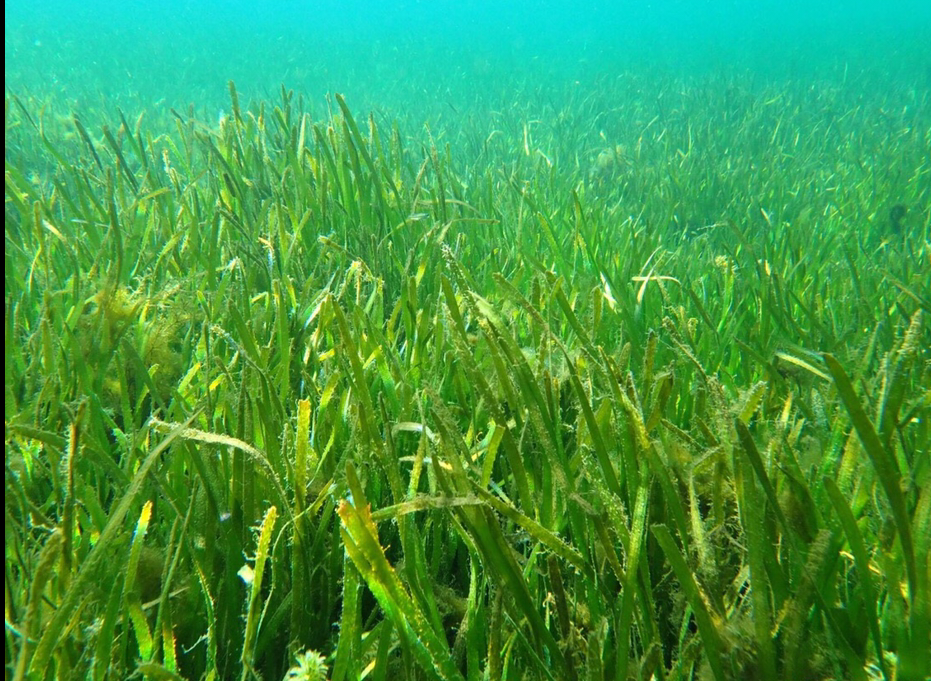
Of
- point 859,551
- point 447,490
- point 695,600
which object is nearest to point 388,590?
point 447,490

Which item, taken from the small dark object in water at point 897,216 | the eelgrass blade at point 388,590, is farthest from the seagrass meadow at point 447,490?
the small dark object in water at point 897,216

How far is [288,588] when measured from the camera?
37.9 inches

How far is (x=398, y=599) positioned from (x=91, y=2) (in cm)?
6644

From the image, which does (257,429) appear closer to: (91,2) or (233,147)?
(233,147)

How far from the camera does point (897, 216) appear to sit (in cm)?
429

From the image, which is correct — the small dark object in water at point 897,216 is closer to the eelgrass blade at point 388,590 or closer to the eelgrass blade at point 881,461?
the eelgrass blade at point 881,461

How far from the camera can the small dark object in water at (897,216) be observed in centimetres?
422

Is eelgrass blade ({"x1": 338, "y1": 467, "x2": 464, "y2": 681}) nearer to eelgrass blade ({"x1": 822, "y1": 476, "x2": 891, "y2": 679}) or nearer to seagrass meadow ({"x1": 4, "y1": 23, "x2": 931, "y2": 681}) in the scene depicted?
seagrass meadow ({"x1": 4, "y1": 23, "x2": 931, "y2": 681})

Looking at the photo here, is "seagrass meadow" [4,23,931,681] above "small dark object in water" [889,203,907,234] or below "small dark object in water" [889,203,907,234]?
below

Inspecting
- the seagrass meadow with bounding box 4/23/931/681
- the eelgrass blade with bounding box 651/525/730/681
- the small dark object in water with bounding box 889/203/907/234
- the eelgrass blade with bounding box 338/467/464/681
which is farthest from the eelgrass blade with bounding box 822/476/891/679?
the small dark object in water with bounding box 889/203/907/234

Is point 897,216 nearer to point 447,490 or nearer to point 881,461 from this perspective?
point 881,461

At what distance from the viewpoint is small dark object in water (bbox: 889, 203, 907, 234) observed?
4220mm

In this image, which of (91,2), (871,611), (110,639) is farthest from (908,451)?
(91,2)

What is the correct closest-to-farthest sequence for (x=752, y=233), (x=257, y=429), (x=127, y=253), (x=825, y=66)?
(x=257, y=429) < (x=127, y=253) < (x=752, y=233) < (x=825, y=66)
